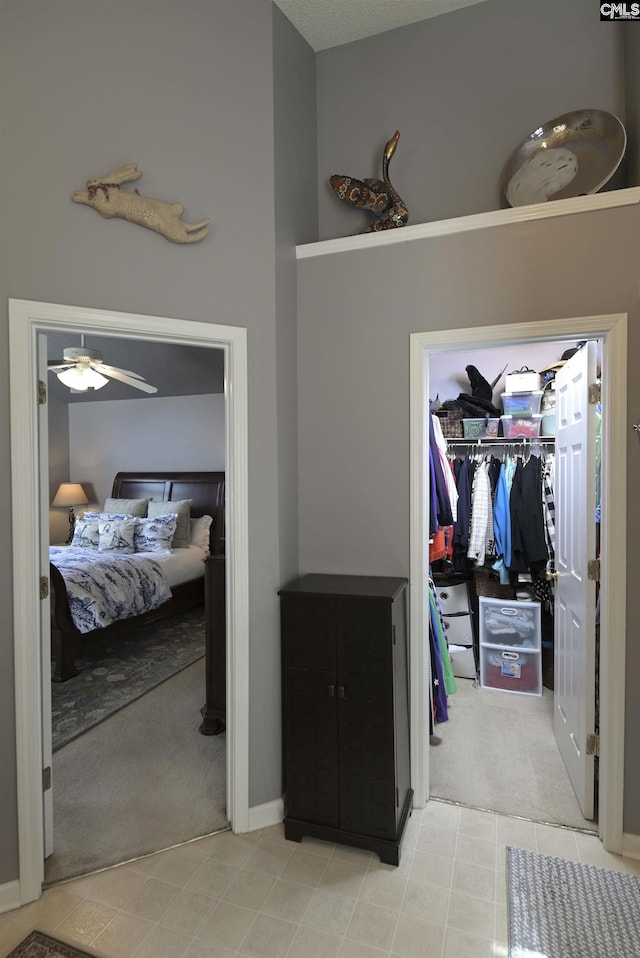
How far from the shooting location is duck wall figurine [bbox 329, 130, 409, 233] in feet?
7.41

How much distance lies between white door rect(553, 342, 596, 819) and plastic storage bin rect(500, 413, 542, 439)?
33.9 inches

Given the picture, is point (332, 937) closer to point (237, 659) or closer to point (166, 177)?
point (237, 659)

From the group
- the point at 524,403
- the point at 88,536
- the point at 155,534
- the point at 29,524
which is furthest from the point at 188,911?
the point at 88,536

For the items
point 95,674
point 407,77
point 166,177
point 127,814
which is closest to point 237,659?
point 127,814

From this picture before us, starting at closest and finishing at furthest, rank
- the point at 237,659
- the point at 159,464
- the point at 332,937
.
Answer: the point at 332,937 < the point at 237,659 < the point at 159,464

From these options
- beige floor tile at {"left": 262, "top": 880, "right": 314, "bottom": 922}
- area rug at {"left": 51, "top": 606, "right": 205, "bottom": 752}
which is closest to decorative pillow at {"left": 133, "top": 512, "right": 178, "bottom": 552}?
area rug at {"left": 51, "top": 606, "right": 205, "bottom": 752}

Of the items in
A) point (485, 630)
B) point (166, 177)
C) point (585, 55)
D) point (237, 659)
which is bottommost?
point (485, 630)

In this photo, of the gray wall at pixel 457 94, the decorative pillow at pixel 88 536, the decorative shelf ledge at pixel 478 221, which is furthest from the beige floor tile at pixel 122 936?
the decorative pillow at pixel 88 536

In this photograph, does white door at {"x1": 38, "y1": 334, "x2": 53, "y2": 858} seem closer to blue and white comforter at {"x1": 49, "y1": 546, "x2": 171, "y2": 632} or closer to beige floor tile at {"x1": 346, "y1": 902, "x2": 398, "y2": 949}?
beige floor tile at {"x1": 346, "y1": 902, "x2": 398, "y2": 949}

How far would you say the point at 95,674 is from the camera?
12.0 ft

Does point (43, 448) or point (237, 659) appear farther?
point (237, 659)

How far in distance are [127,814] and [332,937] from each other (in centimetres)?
107

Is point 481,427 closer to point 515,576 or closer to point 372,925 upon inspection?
point 515,576

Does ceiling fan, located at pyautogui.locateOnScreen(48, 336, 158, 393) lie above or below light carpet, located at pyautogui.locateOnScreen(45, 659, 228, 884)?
above
